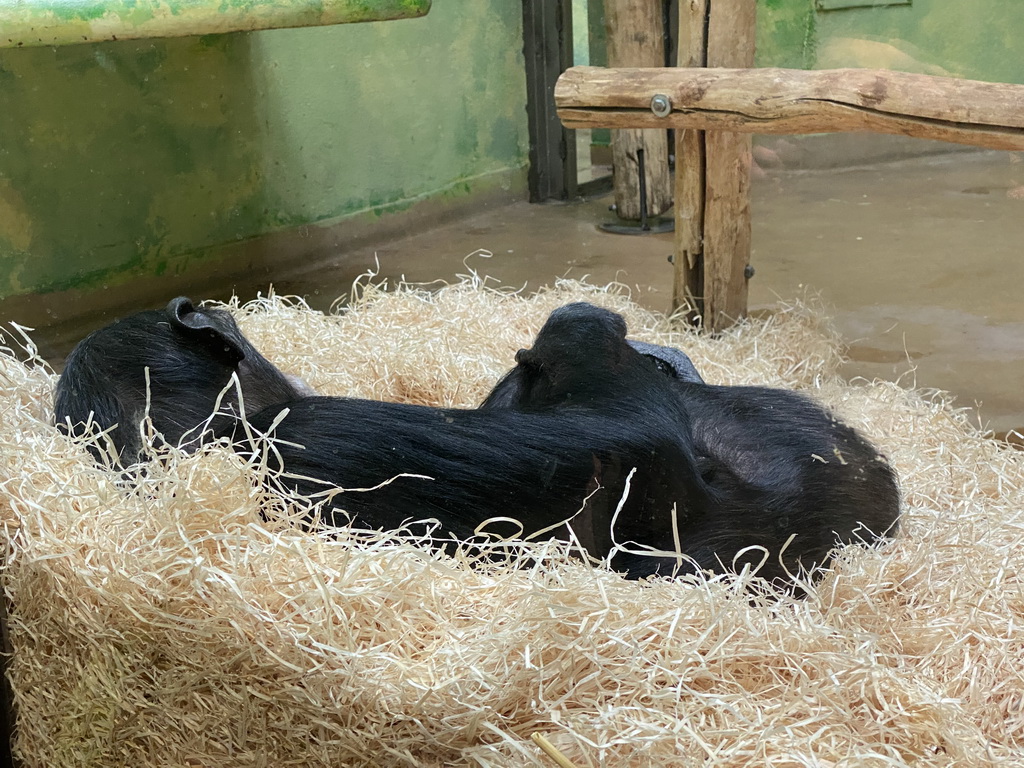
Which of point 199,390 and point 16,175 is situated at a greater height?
point 16,175

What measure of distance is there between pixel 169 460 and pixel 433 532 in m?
0.39

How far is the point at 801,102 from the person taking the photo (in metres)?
2.95

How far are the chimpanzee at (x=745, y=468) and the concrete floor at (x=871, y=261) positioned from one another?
98 centimetres

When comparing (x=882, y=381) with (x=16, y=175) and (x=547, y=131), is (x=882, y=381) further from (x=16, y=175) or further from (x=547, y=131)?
(x=547, y=131)

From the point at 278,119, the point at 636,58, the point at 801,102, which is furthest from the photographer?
the point at 636,58

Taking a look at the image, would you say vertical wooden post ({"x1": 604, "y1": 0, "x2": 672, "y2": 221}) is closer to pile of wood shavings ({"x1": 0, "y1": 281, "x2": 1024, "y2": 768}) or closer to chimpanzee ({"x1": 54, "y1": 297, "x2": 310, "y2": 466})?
chimpanzee ({"x1": 54, "y1": 297, "x2": 310, "y2": 466})

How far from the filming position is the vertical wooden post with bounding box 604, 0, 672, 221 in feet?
16.4

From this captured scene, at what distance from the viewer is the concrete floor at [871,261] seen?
122 inches

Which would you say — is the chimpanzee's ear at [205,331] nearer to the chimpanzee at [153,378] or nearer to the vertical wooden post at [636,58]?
the chimpanzee at [153,378]

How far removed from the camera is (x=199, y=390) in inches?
74.6

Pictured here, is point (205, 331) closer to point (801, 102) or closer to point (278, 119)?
point (801, 102)

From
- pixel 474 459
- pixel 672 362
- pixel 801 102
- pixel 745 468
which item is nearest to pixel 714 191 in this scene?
pixel 801 102

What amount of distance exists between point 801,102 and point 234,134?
174cm

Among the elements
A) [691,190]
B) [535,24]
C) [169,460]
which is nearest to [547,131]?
[535,24]
